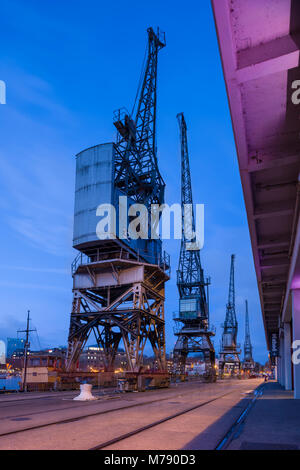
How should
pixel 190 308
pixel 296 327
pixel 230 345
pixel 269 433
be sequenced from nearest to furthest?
1. pixel 269 433
2. pixel 296 327
3. pixel 190 308
4. pixel 230 345

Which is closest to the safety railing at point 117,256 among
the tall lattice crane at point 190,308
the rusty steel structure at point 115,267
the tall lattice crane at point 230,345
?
the rusty steel structure at point 115,267

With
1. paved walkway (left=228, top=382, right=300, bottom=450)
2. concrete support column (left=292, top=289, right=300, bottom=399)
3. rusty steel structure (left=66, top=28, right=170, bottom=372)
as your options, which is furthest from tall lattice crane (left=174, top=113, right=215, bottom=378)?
paved walkway (left=228, top=382, right=300, bottom=450)

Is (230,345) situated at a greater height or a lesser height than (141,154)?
lesser

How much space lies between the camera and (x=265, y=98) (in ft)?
31.0

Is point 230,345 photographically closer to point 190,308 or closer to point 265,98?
point 190,308

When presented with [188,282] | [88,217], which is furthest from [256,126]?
[188,282]

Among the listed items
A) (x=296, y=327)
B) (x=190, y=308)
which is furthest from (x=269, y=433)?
(x=190, y=308)

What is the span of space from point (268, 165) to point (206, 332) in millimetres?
65848

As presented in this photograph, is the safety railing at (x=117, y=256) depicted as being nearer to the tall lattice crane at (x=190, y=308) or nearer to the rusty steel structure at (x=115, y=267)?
the rusty steel structure at (x=115, y=267)

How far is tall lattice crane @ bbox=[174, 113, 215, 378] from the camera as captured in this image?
74000 millimetres

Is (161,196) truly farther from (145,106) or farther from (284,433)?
(284,433)

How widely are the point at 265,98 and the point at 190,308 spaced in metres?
67.8

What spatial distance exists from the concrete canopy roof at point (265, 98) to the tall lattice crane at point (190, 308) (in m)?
59.3

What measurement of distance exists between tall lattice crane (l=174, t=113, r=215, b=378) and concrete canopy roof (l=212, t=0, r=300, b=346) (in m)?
59.3
